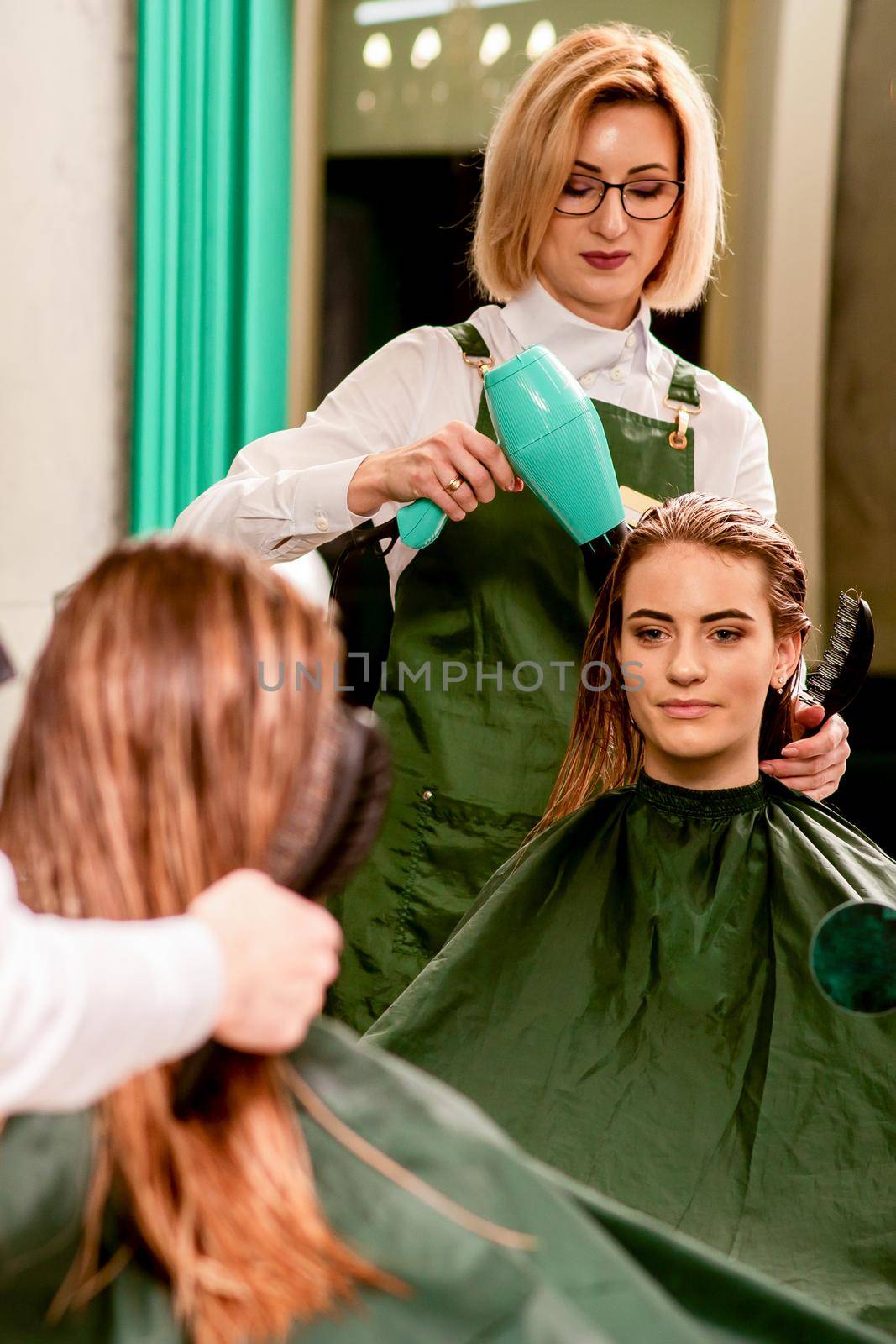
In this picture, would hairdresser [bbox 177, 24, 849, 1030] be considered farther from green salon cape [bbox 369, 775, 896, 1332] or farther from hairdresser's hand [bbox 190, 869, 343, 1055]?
hairdresser's hand [bbox 190, 869, 343, 1055]

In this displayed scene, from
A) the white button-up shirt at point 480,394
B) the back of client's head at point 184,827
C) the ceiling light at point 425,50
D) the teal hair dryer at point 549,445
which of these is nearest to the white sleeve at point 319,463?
the white button-up shirt at point 480,394

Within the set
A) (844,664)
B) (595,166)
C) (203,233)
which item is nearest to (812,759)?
(844,664)

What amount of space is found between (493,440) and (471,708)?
0.32 m

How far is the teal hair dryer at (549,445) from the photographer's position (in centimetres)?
130

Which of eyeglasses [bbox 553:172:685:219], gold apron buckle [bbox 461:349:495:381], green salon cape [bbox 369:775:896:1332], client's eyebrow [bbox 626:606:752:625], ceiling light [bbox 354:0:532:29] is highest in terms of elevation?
ceiling light [bbox 354:0:532:29]

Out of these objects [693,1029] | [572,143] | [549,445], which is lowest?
[693,1029]

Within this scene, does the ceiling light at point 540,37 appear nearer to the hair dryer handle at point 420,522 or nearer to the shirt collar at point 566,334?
the shirt collar at point 566,334

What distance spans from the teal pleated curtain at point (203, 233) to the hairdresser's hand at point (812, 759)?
142 cm

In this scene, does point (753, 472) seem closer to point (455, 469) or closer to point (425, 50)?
point (455, 469)

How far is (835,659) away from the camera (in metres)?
1.49

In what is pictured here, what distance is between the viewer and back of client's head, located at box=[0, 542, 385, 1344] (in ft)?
2.38

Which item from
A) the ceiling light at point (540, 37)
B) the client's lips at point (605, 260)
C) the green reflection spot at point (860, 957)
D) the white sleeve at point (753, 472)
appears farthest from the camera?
the ceiling light at point (540, 37)

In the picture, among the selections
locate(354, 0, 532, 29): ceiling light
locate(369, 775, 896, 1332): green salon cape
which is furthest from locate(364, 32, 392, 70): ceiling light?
locate(369, 775, 896, 1332): green salon cape

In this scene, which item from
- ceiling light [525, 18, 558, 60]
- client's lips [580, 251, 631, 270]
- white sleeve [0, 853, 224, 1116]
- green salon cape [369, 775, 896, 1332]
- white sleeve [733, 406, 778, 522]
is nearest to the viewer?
white sleeve [0, 853, 224, 1116]
